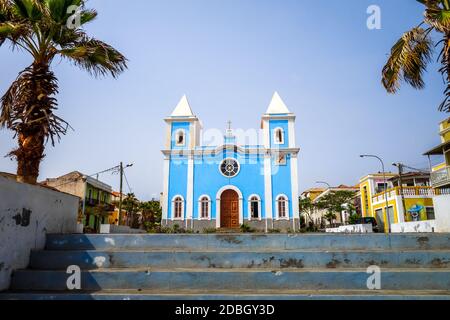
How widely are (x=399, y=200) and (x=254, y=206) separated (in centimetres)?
1512

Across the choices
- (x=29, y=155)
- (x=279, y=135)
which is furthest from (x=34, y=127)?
(x=279, y=135)

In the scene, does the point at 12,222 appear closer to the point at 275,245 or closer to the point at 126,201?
the point at 275,245

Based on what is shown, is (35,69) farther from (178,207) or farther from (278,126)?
(278,126)

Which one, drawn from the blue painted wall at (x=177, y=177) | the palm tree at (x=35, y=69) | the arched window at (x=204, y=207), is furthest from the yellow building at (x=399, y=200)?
the palm tree at (x=35, y=69)

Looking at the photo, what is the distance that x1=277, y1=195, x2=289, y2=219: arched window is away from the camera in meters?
26.7

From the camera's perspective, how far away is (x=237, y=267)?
4434mm

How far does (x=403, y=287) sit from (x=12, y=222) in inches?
208

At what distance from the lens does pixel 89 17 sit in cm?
752

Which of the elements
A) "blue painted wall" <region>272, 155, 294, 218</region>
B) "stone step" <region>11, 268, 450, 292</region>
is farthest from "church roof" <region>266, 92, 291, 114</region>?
"stone step" <region>11, 268, 450, 292</region>

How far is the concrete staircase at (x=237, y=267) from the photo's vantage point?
12.8 feet

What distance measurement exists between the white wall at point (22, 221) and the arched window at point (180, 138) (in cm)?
2358

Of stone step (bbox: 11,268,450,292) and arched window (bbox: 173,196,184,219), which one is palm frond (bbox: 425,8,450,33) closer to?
stone step (bbox: 11,268,450,292)

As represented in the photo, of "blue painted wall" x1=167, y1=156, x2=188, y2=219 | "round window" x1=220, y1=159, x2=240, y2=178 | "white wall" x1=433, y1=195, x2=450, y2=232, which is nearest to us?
"white wall" x1=433, y1=195, x2=450, y2=232

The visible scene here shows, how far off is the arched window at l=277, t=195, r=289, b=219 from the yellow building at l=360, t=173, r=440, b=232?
417 inches
